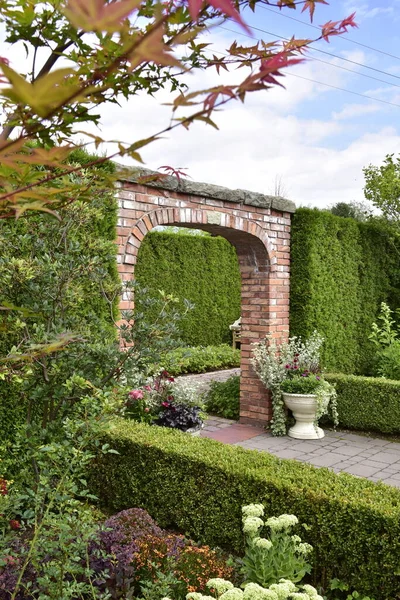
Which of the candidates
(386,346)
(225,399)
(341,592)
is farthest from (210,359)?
(341,592)

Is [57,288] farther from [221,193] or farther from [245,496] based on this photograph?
[221,193]

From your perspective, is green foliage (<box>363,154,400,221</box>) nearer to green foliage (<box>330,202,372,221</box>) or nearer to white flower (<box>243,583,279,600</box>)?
white flower (<box>243,583,279,600</box>)

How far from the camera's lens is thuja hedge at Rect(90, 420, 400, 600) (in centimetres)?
288

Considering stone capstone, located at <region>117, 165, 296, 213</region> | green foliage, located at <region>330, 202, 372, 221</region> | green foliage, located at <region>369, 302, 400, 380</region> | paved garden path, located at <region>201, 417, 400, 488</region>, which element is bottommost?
paved garden path, located at <region>201, 417, 400, 488</region>

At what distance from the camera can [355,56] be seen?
504 inches

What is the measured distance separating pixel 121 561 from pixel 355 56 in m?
13.2

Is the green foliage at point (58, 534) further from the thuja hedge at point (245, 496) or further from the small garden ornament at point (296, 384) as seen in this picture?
the small garden ornament at point (296, 384)

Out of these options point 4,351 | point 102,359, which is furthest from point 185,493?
point 4,351

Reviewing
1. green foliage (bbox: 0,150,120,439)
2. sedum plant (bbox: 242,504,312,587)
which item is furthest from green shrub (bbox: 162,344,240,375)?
sedum plant (bbox: 242,504,312,587)

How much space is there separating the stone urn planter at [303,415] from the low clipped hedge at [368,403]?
1.98 feet

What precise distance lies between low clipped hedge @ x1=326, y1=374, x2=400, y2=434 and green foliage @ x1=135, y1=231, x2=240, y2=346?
5063mm

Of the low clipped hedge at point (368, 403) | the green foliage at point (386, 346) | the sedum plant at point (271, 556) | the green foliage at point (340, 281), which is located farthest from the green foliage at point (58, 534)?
the green foliage at point (386, 346)

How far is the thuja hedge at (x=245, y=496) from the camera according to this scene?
114 inches

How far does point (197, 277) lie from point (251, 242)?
19.4 feet
